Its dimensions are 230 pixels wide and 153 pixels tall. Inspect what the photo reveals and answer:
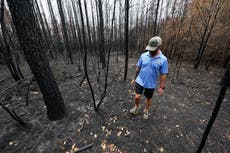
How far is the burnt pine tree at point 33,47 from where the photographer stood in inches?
64.6

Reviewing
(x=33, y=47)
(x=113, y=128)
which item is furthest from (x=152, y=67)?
(x=33, y=47)

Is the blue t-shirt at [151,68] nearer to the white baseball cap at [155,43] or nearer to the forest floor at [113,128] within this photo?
the white baseball cap at [155,43]

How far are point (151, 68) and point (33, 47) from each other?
214cm

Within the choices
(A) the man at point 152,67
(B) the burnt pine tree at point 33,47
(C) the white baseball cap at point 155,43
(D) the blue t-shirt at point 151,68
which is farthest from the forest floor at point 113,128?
(C) the white baseball cap at point 155,43

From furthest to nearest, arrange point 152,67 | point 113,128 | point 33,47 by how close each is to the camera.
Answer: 1. point 113,128
2. point 152,67
3. point 33,47

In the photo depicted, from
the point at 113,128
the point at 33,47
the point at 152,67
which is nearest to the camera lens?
the point at 33,47

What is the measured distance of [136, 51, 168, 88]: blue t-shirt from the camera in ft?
6.68

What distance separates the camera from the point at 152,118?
2.72m

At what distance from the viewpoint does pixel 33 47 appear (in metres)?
1.84

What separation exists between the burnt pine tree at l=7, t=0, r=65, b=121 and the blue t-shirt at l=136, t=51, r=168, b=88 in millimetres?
1859

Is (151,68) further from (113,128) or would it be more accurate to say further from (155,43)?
(113,128)

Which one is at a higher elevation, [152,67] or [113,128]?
[152,67]

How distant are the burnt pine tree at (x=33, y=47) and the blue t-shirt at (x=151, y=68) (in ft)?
6.10

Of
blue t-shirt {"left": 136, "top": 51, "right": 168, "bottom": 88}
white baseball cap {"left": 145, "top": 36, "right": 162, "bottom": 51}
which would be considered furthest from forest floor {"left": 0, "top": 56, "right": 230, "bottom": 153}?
white baseball cap {"left": 145, "top": 36, "right": 162, "bottom": 51}
